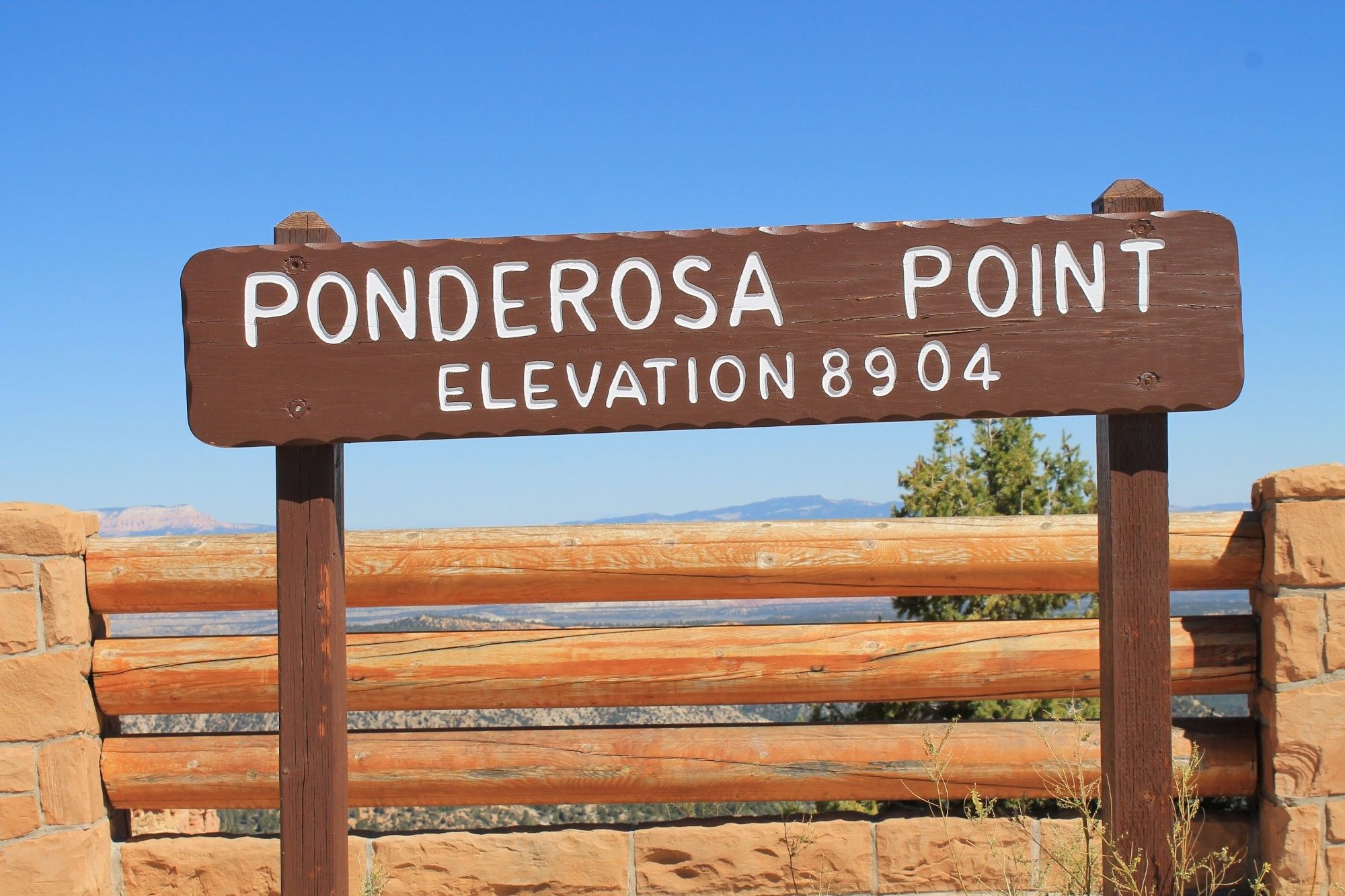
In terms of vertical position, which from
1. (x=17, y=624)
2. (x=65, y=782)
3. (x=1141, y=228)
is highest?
(x=1141, y=228)

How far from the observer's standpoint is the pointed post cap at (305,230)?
312 centimetres

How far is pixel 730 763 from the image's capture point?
406cm

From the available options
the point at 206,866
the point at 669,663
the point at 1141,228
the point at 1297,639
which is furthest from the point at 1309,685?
the point at 206,866

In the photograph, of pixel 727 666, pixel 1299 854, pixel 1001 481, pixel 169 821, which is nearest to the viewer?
pixel 1299 854

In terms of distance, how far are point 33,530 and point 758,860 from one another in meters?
3.17

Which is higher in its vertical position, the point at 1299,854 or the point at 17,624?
the point at 17,624

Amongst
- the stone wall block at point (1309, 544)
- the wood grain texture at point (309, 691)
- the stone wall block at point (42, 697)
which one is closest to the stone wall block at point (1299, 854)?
the stone wall block at point (1309, 544)

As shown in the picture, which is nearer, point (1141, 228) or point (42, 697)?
point (1141, 228)

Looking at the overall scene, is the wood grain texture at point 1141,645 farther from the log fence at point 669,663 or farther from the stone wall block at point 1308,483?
the stone wall block at point 1308,483

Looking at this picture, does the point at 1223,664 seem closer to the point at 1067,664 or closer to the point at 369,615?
the point at 1067,664

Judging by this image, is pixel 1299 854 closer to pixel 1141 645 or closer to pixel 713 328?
pixel 1141 645

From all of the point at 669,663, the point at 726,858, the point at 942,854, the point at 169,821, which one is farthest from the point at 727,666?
the point at 169,821

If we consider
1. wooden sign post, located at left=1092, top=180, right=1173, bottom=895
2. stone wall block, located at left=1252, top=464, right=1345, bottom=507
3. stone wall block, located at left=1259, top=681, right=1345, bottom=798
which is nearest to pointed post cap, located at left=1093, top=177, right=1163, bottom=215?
wooden sign post, located at left=1092, top=180, right=1173, bottom=895

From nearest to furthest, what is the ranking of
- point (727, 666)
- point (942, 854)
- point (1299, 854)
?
point (1299, 854) < point (942, 854) < point (727, 666)
